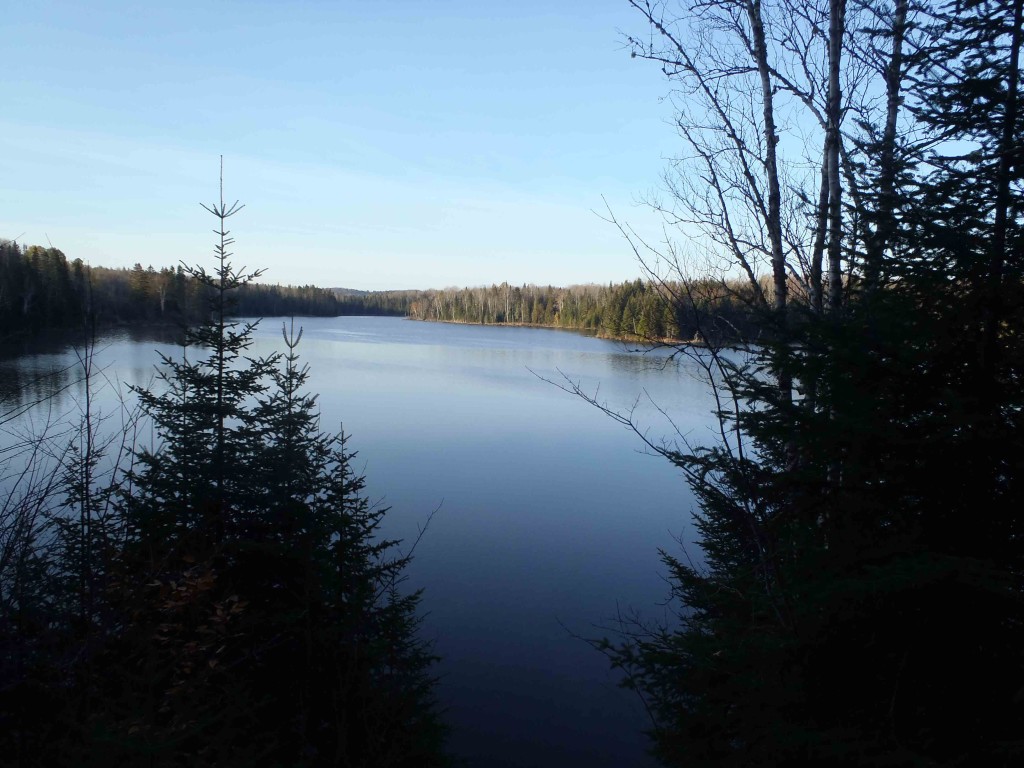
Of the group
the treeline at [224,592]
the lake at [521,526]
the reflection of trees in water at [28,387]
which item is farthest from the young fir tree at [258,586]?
the lake at [521,526]

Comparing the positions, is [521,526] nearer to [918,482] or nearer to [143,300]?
[143,300]

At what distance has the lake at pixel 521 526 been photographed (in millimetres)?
7594

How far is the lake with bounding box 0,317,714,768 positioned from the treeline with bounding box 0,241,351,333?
0.50 m

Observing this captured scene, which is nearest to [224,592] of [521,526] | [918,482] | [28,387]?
[28,387]

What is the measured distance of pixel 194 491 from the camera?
20.0ft

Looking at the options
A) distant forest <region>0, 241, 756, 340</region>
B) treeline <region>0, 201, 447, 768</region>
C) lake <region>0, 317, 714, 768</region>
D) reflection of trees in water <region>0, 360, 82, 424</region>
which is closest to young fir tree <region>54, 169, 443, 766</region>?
treeline <region>0, 201, 447, 768</region>

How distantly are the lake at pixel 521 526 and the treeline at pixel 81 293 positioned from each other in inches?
19.9

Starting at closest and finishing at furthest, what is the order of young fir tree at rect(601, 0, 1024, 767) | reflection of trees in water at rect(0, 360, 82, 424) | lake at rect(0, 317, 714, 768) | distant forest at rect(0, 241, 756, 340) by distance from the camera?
young fir tree at rect(601, 0, 1024, 767)
distant forest at rect(0, 241, 756, 340)
reflection of trees in water at rect(0, 360, 82, 424)
lake at rect(0, 317, 714, 768)

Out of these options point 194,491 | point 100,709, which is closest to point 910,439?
point 100,709

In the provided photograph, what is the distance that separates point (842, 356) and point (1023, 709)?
4.43 ft

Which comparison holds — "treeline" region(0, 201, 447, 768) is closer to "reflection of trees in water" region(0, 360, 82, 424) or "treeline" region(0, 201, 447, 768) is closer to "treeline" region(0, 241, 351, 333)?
"reflection of trees in water" region(0, 360, 82, 424)

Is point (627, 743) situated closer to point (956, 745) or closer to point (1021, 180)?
point (956, 745)

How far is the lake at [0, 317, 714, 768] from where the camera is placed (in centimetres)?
759

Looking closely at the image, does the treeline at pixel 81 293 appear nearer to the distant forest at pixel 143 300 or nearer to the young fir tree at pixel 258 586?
the distant forest at pixel 143 300
